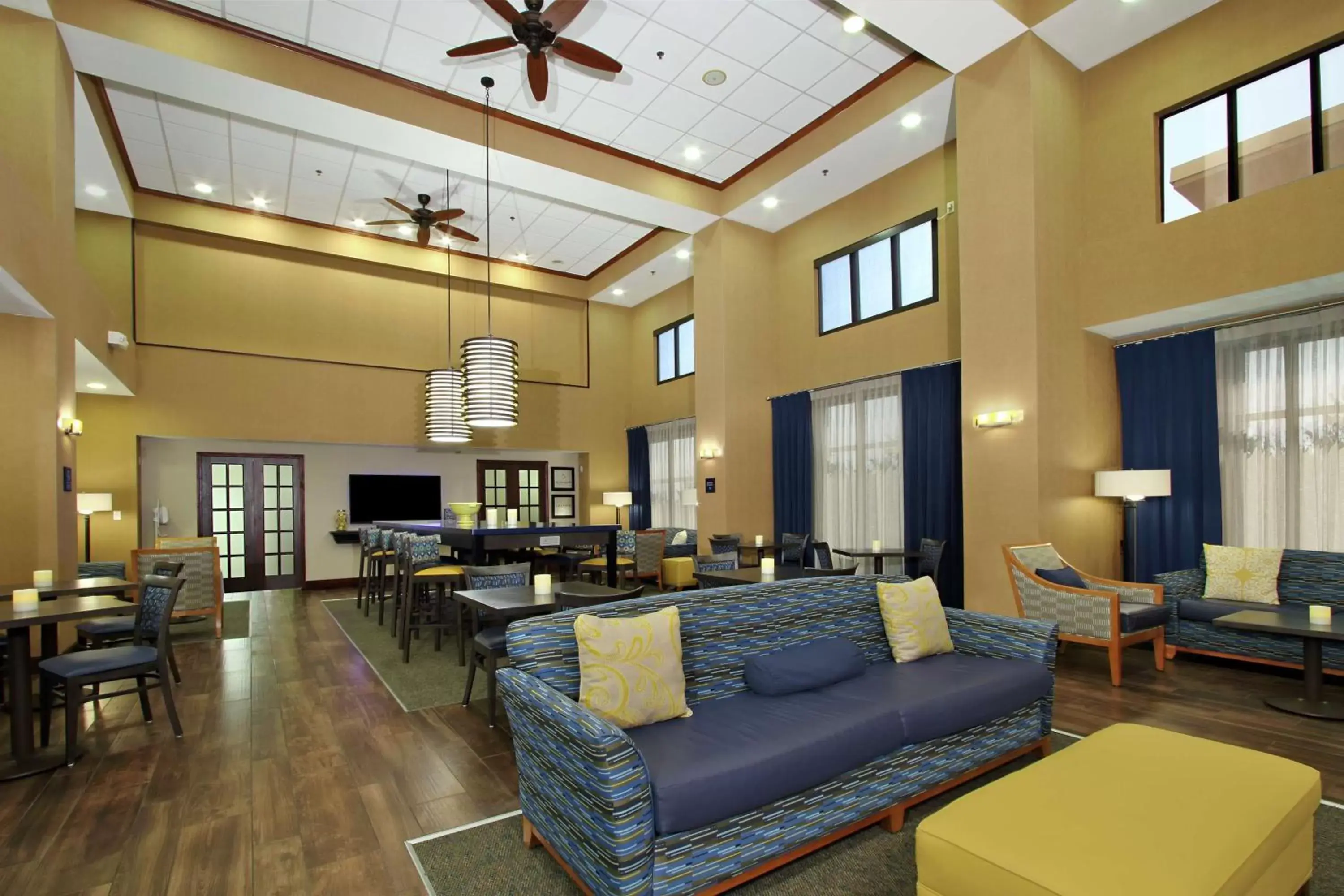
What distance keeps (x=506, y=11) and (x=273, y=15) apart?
2.24 metres

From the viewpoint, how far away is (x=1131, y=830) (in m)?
1.77

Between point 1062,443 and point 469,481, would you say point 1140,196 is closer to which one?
point 1062,443

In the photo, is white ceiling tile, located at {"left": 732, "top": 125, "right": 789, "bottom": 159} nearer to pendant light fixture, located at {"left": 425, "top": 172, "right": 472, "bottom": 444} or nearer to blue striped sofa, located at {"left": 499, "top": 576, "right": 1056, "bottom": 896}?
pendant light fixture, located at {"left": 425, "top": 172, "right": 472, "bottom": 444}

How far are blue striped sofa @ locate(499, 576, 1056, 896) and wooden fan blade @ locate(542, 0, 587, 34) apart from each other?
155 inches

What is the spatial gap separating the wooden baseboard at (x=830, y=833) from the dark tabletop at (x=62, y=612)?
96.9 inches

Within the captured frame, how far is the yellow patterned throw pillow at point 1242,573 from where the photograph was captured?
4781mm

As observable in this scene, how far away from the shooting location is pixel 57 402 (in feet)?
16.4

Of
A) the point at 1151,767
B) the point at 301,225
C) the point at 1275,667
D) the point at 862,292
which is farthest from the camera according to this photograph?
the point at 301,225

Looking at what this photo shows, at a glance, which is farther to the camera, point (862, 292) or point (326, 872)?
point (862, 292)

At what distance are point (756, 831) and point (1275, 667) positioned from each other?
452cm

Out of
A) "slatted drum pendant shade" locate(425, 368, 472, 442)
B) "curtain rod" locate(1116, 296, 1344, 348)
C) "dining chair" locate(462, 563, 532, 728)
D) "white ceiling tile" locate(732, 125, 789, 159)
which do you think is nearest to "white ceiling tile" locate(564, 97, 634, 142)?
"white ceiling tile" locate(732, 125, 789, 159)

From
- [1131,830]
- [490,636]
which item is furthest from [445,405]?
[1131,830]

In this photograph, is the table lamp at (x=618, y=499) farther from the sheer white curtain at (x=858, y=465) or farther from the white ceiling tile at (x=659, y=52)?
the white ceiling tile at (x=659, y=52)

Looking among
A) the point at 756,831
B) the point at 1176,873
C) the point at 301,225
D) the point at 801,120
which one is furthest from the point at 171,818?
the point at 301,225
